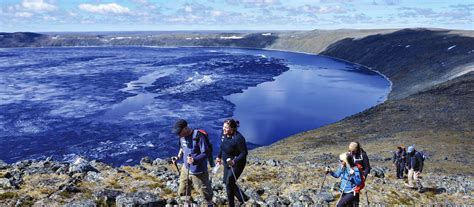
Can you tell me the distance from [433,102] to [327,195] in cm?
4943

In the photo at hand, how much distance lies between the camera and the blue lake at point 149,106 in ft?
176

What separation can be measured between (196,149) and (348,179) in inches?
182

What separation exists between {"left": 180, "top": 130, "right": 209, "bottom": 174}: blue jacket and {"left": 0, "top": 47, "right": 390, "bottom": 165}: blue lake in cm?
3524

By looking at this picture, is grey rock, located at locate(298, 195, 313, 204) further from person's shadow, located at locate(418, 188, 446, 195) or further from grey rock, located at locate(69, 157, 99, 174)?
grey rock, located at locate(69, 157, 99, 174)

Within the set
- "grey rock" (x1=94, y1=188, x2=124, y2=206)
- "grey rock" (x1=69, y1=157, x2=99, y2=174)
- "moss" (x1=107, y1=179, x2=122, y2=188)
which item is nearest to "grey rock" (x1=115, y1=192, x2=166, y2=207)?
"grey rock" (x1=94, y1=188, x2=124, y2=206)

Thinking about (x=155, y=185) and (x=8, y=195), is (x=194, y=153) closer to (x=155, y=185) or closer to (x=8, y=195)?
(x=155, y=185)

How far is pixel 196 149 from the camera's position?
12703 mm

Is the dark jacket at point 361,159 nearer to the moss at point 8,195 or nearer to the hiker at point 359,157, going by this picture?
the hiker at point 359,157

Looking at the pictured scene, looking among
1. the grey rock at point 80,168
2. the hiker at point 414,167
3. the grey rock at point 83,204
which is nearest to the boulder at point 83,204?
the grey rock at point 83,204

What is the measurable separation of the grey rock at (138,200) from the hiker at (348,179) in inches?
233

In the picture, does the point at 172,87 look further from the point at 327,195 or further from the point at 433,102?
the point at 327,195

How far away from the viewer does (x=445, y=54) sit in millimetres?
132875

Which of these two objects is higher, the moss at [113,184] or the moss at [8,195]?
the moss at [8,195]

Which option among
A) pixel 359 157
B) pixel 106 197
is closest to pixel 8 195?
pixel 106 197
